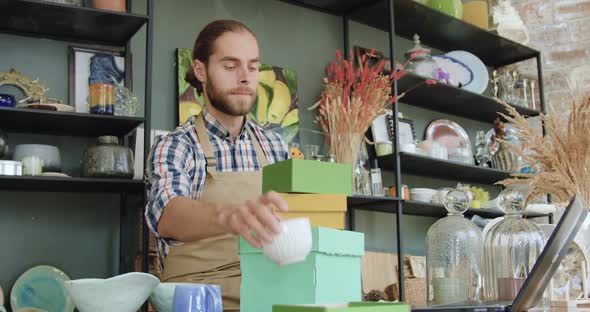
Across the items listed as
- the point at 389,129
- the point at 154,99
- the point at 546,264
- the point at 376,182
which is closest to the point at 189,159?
the point at 154,99

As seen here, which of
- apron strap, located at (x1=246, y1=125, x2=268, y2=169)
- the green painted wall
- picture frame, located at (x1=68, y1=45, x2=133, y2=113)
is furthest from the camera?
picture frame, located at (x1=68, y1=45, x2=133, y2=113)

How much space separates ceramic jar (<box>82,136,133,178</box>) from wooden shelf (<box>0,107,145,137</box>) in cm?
8

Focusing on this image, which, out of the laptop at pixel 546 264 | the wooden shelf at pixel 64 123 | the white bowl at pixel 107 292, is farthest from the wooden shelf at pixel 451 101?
the white bowl at pixel 107 292

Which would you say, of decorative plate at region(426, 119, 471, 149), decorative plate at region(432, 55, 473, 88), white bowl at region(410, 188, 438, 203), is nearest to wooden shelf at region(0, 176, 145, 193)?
white bowl at region(410, 188, 438, 203)

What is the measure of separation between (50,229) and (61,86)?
58 cm

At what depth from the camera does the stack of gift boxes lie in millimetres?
1042

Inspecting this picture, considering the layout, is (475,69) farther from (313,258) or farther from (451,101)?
(313,258)

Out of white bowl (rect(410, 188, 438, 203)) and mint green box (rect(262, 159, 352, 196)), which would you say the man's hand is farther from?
white bowl (rect(410, 188, 438, 203))

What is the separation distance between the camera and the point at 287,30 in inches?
139

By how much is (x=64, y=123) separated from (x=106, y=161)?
0.76ft

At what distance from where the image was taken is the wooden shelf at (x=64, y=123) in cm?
245

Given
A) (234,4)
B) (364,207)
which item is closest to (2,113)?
(234,4)

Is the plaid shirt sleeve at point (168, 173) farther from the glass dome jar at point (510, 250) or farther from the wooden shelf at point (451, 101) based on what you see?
the wooden shelf at point (451, 101)

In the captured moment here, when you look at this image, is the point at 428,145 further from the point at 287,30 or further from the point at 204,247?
the point at 204,247
